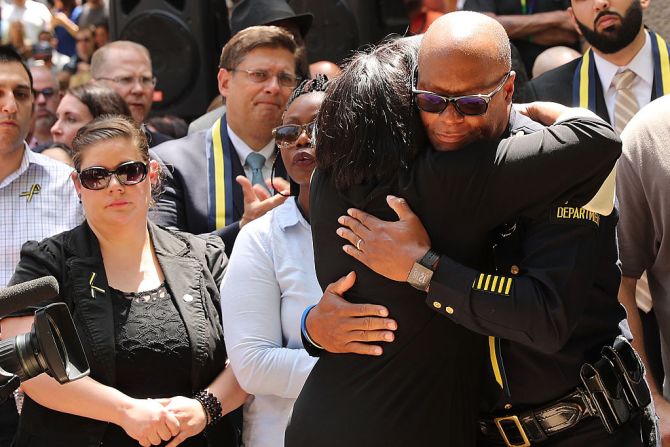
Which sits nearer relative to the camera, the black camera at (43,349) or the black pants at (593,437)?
the black camera at (43,349)

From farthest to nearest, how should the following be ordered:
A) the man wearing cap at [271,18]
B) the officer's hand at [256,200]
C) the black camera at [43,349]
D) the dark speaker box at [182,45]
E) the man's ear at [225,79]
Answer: the dark speaker box at [182,45] < the man wearing cap at [271,18] < the man's ear at [225,79] < the officer's hand at [256,200] < the black camera at [43,349]

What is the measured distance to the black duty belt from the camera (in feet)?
7.63

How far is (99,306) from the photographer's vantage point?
3.30m

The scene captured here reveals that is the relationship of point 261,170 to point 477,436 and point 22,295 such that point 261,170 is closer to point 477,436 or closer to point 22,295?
point 477,436

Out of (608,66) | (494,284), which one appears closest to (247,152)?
(608,66)

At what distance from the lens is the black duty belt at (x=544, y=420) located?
2326 mm

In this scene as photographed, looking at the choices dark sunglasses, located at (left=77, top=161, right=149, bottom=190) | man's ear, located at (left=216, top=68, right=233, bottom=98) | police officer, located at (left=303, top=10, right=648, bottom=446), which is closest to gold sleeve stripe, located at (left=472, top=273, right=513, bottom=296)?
police officer, located at (left=303, top=10, right=648, bottom=446)

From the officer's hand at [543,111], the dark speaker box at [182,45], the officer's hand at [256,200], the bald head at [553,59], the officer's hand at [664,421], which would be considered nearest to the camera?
the officer's hand at [543,111]

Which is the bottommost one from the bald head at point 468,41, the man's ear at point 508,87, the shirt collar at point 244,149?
the shirt collar at point 244,149

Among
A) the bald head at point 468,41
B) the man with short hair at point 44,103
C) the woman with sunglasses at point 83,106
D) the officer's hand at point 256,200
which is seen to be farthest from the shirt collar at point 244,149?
the man with short hair at point 44,103

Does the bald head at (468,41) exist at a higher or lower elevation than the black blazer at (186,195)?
higher

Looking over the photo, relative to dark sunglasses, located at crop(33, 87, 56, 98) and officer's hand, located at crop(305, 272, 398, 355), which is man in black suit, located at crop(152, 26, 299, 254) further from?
dark sunglasses, located at crop(33, 87, 56, 98)

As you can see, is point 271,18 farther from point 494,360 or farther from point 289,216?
point 494,360

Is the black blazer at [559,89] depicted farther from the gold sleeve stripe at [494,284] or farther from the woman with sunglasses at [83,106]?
the gold sleeve stripe at [494,284]
